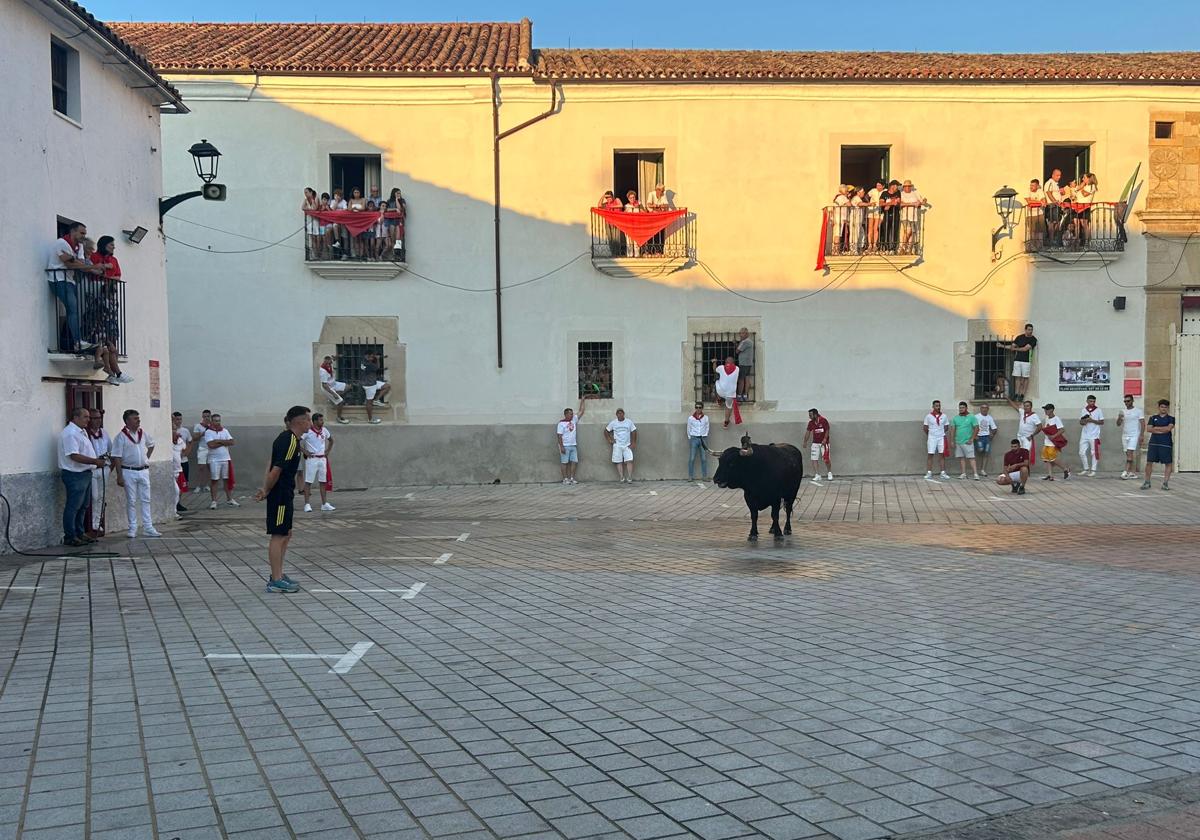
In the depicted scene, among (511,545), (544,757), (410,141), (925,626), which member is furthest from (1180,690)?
(410,141)

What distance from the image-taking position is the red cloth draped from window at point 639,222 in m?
21.0

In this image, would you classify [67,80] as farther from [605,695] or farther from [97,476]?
[605,695]

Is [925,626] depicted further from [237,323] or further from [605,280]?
[237,323]

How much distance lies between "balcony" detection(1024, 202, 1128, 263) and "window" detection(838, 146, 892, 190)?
3.14m

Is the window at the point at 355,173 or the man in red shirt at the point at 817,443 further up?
the window at the point at 355,173

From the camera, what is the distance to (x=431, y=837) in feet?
12.6

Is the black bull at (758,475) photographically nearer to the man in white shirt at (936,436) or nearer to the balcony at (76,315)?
the balcony at (76,315)

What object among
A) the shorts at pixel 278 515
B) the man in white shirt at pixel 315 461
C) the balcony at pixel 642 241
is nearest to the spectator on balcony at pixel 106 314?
the man in white shirt at pixel 315 461

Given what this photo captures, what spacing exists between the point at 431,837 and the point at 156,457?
13285 millimetres

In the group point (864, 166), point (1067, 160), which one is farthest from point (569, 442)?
point (1067, 160)

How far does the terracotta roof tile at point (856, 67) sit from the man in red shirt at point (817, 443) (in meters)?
7.21

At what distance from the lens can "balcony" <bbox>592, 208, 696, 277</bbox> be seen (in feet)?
68.8

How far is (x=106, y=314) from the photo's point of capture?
13664 millimetres

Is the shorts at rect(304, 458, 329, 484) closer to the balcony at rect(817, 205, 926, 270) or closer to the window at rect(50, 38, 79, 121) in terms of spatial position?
the window at rect(50, 38, 79, 121)
